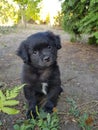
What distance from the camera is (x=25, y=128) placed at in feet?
9.09

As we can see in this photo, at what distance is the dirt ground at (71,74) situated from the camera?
3346mm

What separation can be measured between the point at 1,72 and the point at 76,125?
219 centimetres

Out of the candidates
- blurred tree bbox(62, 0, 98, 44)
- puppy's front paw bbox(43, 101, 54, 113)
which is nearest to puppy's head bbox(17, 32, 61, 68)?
puppy's front paw bbox(43, 101, 54, 113)

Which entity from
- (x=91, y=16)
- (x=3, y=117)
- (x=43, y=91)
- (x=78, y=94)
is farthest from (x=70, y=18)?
(x=3, y=117)

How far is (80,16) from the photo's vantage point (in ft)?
A: 22.2

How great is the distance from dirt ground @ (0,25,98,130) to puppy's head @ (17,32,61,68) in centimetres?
68

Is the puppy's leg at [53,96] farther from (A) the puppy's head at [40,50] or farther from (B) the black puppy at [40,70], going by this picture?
(A) the puppy's head at [40,50]

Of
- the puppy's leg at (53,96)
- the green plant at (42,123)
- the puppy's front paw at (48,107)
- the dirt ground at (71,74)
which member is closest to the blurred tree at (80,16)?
the dirt ground at (71,74)

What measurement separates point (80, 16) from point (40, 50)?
3772 mm

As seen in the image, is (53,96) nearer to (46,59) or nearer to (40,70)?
(40,70)

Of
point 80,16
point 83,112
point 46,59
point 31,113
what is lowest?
point 83,112

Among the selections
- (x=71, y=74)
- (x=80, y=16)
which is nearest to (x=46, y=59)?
(x=71, y=74)

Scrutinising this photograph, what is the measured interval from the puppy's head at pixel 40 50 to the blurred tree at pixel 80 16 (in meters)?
2.55

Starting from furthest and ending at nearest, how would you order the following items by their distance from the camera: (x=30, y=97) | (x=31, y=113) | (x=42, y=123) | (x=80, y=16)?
(x=80, y=16), (x=30, y=97), (x=31, y=113), (x=42, y=123)
